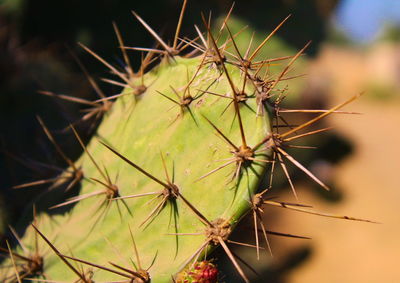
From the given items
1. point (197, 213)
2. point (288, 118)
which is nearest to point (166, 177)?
point (197, 213)

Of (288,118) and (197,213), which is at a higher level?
(197,213)

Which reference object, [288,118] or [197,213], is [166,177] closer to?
[197,213]

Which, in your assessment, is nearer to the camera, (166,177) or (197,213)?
(197,213)

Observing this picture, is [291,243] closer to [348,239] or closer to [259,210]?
[348,239]

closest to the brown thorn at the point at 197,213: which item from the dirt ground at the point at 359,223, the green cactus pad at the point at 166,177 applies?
the green cactus pad at the point at 166,177

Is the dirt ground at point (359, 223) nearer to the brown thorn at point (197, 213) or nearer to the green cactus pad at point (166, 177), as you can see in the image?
the green cactus pad at point (166, 177)

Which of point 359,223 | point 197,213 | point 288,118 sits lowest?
point 359,223
